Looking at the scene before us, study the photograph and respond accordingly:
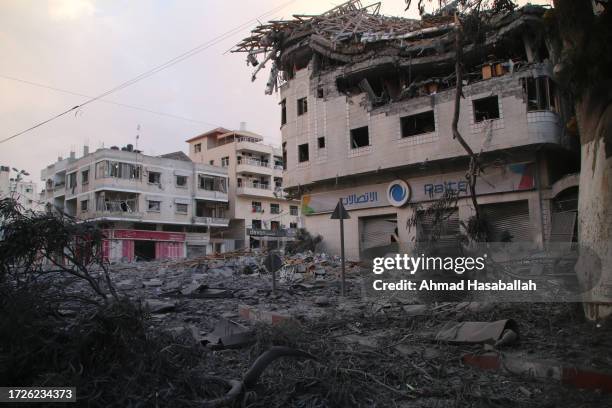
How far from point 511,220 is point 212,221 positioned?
106 ft

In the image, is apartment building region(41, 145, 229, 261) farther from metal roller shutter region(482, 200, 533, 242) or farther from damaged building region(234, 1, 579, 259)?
metal roller shutter region(482, 200, 533, 242)

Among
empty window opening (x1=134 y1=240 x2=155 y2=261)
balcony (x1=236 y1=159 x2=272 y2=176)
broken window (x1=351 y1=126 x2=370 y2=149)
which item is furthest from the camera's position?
balcony (x1=236 y1=159 x2=272 y2=176)

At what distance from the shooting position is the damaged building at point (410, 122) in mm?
19109

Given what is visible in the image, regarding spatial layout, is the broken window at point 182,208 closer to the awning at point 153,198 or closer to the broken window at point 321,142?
the awning at point 153,198

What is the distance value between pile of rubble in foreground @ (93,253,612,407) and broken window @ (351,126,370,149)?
1743 cm

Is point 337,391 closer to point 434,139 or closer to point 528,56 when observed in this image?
point 434,139

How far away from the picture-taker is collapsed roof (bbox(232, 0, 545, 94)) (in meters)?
20.1

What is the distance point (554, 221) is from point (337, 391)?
1712 centimetres

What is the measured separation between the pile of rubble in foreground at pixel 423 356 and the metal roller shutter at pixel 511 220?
43.9 ft

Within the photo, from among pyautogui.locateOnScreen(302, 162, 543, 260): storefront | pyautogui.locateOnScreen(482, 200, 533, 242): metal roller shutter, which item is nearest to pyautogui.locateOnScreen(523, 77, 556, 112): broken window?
pyautogui.locateOnScreen(302, 162, 543, 260): storefront

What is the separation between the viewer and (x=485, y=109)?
21797 mm

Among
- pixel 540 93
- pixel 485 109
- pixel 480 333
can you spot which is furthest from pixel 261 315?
pixel 485 109

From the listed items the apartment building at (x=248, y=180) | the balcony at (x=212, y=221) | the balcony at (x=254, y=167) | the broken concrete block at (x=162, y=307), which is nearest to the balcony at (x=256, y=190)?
the apartment building at (x=248, y=180)

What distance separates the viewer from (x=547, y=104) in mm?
19172
